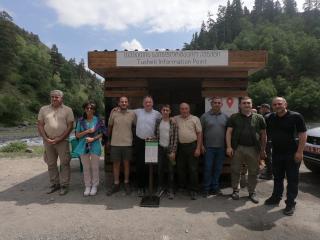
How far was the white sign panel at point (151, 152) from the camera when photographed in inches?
236

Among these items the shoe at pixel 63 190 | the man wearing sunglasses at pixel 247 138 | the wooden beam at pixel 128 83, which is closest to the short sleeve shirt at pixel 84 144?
the shoe at pixel 63 190

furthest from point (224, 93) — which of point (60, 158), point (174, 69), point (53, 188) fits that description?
point (53, 188)

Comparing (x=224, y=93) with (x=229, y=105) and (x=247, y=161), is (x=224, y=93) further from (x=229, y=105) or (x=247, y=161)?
(x=247, y=161)

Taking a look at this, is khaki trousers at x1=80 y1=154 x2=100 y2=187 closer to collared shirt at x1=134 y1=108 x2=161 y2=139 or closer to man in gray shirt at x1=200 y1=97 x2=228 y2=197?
collared shirt at x1=134 y1=108 x2=161 y2=139

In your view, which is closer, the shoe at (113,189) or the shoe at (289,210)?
the shoe at (289,210)

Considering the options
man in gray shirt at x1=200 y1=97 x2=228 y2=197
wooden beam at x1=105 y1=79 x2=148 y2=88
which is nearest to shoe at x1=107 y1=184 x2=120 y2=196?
man in gray shirt at x1=200 y1=97 x2=228 y2=197

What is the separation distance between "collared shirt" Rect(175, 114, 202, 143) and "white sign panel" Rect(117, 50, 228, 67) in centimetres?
107

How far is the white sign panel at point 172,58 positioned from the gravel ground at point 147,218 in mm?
2375

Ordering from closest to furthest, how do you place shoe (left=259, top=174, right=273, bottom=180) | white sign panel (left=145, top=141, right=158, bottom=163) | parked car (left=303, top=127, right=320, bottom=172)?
1. white sign panel (left=145, top=141, right=158, bottom=163)
2. parked car (left=303, top=127, right=320, bottom=172)
3. shoe (left=259, top=174, right=273, bottom=180)

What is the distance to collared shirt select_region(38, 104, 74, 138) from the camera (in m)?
6.36

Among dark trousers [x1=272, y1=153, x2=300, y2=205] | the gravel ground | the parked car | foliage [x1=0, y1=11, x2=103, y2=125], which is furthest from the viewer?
foliage [x1=0, y1=11, x2=103, y2=125]

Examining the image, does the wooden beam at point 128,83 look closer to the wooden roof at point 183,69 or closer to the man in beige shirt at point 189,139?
the wooden roof at point 183,69

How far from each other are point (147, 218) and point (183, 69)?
10.1ft

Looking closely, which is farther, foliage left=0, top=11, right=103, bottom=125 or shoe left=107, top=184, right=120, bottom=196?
foliage left=0, top=11, right=103, bottom=125
